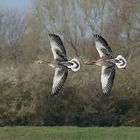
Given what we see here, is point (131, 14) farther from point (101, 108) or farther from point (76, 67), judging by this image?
point (101, 108)

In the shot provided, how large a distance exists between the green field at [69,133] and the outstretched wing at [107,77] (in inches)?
925

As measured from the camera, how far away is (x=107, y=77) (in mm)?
8633

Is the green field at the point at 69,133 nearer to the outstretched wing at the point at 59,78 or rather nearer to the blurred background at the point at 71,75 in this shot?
the blurred background at the point at 71,75

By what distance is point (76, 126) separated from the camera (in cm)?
3844

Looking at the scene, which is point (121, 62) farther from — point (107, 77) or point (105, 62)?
point (107, 77)

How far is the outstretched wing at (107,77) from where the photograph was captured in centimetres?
857


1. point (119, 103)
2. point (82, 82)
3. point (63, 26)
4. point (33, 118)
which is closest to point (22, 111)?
point (33, 118)

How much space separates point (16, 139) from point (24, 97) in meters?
2.29

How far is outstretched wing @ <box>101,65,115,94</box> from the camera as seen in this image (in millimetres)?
8570

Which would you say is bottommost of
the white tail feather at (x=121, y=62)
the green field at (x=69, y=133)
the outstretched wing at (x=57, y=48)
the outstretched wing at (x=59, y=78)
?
the green field at (x=69, y=133)

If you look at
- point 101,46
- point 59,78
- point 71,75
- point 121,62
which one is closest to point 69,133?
point 71,75

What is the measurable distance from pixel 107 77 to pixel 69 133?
1017 inches

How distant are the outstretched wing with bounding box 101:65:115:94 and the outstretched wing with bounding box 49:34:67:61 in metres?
0.61

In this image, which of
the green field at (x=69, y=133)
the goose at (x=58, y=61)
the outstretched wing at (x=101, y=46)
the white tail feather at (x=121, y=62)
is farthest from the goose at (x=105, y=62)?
the green field at (x=69, y=133)
